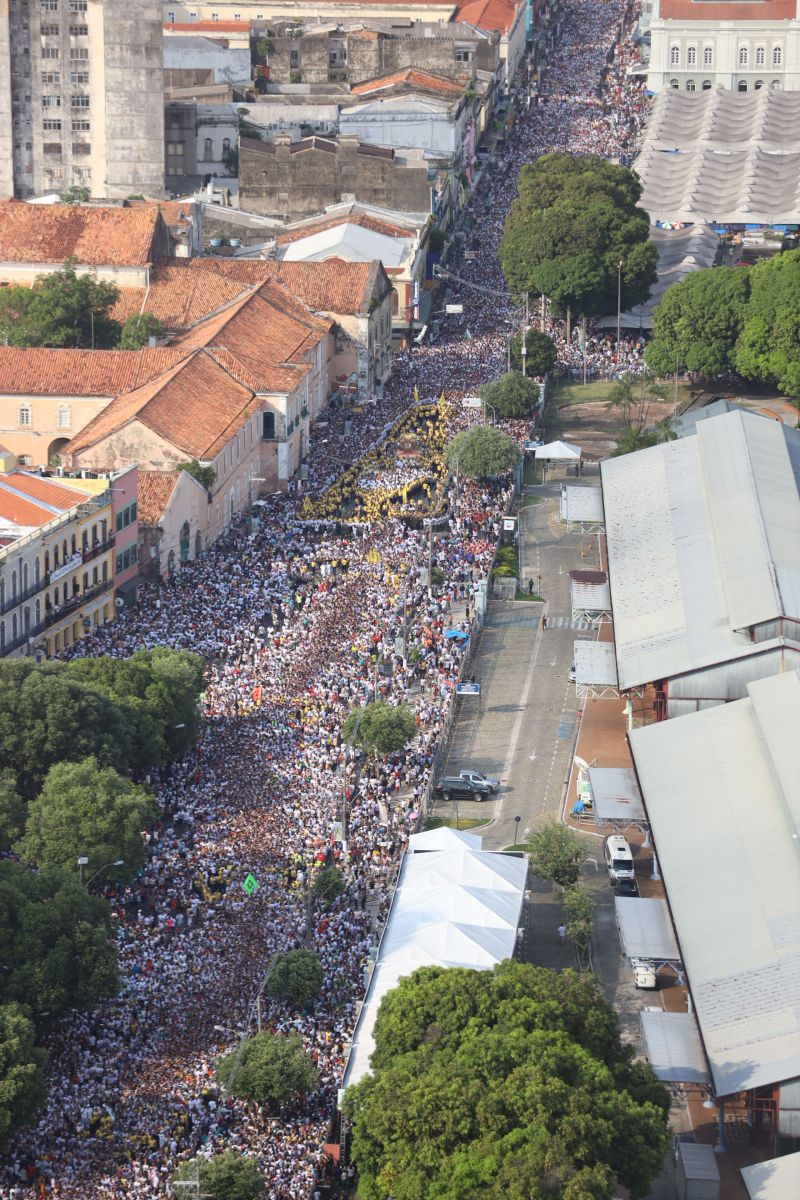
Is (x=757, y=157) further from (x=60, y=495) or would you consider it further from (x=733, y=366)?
(x=60, y=495)

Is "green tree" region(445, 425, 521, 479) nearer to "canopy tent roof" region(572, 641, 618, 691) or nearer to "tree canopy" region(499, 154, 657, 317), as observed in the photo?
"canopy tent roof" region(572, 641, 618, 691)

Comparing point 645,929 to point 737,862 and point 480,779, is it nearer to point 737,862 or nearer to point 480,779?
point 737,862

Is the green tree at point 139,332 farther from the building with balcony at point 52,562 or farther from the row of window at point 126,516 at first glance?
the building with balcony at point 52,562

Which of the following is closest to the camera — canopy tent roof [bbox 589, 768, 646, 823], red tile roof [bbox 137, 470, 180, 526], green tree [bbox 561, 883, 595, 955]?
green tree [bbox 561, 883, 595, 955]

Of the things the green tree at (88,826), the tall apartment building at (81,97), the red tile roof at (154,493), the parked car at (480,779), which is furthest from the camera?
the tall apartment building at (81,97)

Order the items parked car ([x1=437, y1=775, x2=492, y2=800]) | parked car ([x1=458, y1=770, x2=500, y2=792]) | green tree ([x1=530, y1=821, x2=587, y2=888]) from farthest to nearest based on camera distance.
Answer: parked car ([x1=458, y1=770, x2=500, y2=792]), parked car ([x1=437, y1=775, x2=492, y2=800]), green tree ([x1=530, y1=821, x2=587, y2=888])

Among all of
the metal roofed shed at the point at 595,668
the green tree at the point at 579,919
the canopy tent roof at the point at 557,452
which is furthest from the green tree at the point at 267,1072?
the canopy tent roof at the point at 557,452

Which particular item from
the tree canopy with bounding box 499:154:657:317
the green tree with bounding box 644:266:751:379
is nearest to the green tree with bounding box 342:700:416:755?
the green tree with bounding box 644:266:751:379
